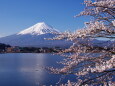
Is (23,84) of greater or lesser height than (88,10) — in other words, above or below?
below

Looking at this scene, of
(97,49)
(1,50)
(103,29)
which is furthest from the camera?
(1,50)

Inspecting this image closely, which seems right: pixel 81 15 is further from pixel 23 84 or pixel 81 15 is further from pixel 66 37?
pixel 23 84

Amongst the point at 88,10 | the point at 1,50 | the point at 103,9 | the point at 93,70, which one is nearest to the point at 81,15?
the point at 88,10

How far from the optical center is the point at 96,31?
8.95ft

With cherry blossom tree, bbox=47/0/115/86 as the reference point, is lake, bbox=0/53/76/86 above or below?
below

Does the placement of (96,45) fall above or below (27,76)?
above

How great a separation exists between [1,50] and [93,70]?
335 ft

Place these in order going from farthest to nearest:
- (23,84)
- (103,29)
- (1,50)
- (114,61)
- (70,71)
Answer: (1,50)
(23,84)
(70,71)
(103,29)
(114,61)

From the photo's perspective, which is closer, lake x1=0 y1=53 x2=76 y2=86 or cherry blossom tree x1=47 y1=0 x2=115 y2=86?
cherry blossom tree x1=47 y1=0 x2=115 y2=86

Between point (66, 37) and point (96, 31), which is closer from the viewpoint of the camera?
point (96, 31)

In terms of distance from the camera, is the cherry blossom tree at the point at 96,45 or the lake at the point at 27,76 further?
the lake at the point at 27,76

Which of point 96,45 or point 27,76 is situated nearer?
point 96,45

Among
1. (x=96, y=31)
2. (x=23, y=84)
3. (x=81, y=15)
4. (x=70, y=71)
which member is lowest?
(x=23, y=84)

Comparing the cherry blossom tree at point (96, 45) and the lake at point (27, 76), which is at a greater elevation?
the cherry blossom tree at point (96, 45)
